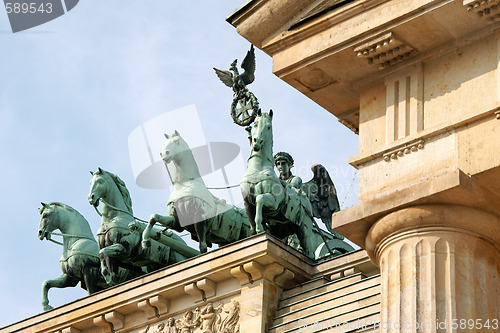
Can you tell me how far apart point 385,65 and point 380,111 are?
20.0 inches

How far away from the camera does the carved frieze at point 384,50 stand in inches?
569

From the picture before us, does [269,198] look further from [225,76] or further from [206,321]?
[225,76]

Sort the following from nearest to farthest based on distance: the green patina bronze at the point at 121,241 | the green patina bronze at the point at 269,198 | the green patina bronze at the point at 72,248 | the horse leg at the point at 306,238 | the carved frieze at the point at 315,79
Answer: the carved frieze at the point at 315,79
the green patina bronze at the point at 269,198
the horse leg at the point at 306,238
the green patina bronze at the point at 121,241
the green patina bronze at the point at 72,248

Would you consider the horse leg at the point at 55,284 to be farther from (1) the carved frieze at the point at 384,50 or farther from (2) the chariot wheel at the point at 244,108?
(1) the carved frieze at the point at 384,50

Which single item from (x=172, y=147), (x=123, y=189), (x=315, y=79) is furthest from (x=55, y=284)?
(x=315, y=79)

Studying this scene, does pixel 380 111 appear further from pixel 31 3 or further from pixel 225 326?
pixel 225 326

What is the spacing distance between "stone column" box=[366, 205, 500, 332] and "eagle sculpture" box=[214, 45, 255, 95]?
1224cm

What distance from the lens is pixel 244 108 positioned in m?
25.4

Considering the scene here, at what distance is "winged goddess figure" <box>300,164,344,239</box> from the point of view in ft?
91.8

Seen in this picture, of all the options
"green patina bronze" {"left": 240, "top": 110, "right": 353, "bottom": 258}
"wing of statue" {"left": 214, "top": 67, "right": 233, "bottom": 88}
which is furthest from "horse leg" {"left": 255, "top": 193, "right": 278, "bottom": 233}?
"wing of statue" {"left": 214, "top": 67, "right": 233, "bottom": 88}

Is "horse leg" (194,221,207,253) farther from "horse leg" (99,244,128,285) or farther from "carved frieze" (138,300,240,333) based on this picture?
Result: "carved frieze" (138,300,240,333)

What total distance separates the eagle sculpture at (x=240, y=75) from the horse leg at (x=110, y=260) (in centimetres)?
388

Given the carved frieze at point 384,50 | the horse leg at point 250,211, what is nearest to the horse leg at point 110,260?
the horse leg at point 250,211

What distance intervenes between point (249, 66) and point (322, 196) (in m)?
3.56
